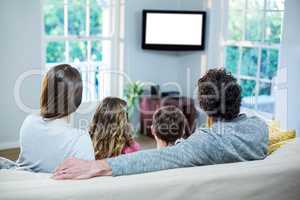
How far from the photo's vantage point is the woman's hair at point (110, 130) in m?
2.63

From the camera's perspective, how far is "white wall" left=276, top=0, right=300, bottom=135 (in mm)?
4574

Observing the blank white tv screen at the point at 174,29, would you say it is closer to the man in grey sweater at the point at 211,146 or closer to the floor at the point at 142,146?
the floor at the point at 142,146

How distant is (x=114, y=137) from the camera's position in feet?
8.70

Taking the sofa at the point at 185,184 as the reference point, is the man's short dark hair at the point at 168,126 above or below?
above

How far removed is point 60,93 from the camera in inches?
86.4

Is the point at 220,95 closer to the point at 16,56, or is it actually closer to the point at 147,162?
the point at 147,162

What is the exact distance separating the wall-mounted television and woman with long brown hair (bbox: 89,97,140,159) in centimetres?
312

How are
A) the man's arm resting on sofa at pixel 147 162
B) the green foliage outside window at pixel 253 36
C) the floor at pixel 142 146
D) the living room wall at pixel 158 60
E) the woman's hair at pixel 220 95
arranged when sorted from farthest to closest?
the living room wall at pixel 158 60 → the green foliage outside window at pixel 253 36 → the floor at pixel 142 146 → the woman's hair at pixel 220 95 → the man's arm resting on sofa at pixel 147 162

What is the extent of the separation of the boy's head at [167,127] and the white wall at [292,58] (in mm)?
2316

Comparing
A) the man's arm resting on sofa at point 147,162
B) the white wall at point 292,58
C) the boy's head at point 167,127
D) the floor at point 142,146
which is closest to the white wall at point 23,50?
the floor at point 142,146

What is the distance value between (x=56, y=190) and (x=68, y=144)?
1.59 ft

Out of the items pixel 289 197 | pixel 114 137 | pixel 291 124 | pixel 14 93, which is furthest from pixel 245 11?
pixel 289 197

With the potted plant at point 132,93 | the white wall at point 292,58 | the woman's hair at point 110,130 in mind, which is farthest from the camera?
the potted plant at point 132,93

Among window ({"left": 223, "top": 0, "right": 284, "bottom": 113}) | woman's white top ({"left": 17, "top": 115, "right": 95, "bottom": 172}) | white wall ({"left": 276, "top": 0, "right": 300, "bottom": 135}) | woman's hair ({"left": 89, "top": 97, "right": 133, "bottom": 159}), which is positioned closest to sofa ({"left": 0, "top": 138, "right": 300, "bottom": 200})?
woman's white top ({"left": 17, "top": 115, "right": 95, "bottom": 172})
